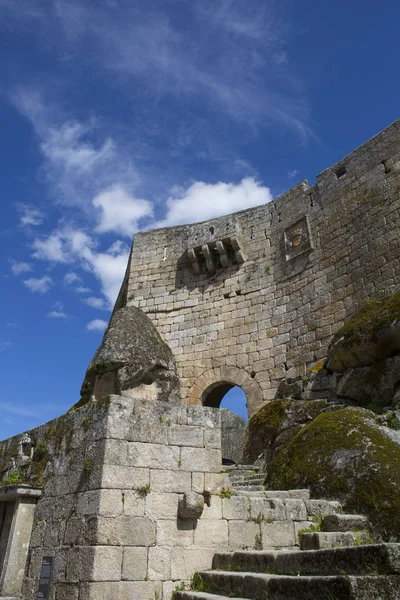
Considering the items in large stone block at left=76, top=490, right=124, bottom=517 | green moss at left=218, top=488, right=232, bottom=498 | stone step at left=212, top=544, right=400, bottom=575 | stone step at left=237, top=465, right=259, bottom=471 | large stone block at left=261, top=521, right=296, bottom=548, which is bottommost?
stone step at left=212, top=544, right=400, bottom=575

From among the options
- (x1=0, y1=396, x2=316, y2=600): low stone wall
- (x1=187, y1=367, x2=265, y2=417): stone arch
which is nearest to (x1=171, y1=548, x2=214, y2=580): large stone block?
(x1=0, y1=396, x2=316, y2=600): low stone wall

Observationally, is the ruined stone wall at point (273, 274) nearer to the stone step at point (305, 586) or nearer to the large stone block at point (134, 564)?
the stone step at point (305, 586)

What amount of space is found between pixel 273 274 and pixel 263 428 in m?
4.97

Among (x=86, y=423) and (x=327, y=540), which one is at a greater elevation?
(x=86, y=423)

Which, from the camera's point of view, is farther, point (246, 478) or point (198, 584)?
point (246, 478)

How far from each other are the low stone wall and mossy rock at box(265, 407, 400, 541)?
54 centimetres

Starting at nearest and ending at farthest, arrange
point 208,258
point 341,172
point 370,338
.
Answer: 1. point 370,338
2. point 341,172
3. point 208,258

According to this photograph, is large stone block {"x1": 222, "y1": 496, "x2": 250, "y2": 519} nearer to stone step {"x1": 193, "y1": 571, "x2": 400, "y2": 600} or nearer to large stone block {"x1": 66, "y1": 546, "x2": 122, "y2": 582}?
stone step {"x1": 193, "y1": 571, "x2": 400, "y2": 600}

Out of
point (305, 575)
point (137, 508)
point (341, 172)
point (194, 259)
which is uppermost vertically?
point (341, 172)

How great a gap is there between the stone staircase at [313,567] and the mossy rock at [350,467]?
0.58 ft

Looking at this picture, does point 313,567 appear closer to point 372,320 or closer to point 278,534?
point 278,534

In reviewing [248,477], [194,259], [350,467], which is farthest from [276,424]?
[194,259]

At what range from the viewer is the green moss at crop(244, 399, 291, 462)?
9.53 m

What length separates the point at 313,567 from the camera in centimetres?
355
